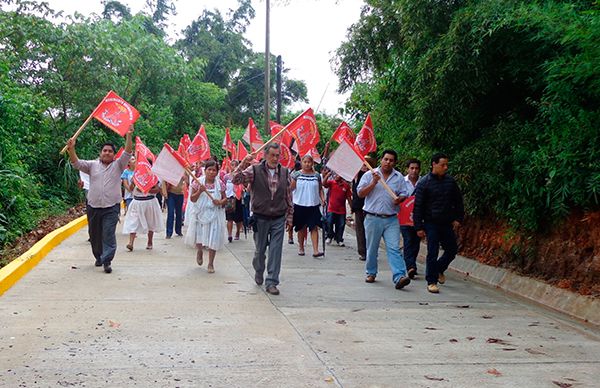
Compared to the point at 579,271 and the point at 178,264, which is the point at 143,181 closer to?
the point at 178,264

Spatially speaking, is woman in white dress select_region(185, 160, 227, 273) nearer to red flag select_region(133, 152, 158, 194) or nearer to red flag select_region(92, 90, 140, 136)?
red flag select_region(92, 90, 140, 136)

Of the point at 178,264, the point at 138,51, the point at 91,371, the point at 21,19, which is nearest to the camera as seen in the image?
the point at 91,371

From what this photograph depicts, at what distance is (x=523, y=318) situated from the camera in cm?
708

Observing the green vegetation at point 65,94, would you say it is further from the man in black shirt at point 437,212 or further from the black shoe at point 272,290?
the man in black shirt at point 437,212

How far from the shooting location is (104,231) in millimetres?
9273

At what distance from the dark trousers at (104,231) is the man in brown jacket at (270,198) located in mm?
2183

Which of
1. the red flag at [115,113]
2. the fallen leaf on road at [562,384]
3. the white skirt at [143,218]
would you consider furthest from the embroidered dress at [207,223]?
the fallen leaf on road at [562,384]

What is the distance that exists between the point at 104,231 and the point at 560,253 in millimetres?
5967

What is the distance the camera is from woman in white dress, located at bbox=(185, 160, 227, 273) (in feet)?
31.6

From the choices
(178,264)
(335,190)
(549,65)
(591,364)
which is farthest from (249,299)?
(335,190)

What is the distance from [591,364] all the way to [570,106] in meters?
3.69

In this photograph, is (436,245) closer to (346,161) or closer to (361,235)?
(346,161)

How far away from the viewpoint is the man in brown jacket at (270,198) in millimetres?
8203

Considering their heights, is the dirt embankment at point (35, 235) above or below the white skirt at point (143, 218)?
below
